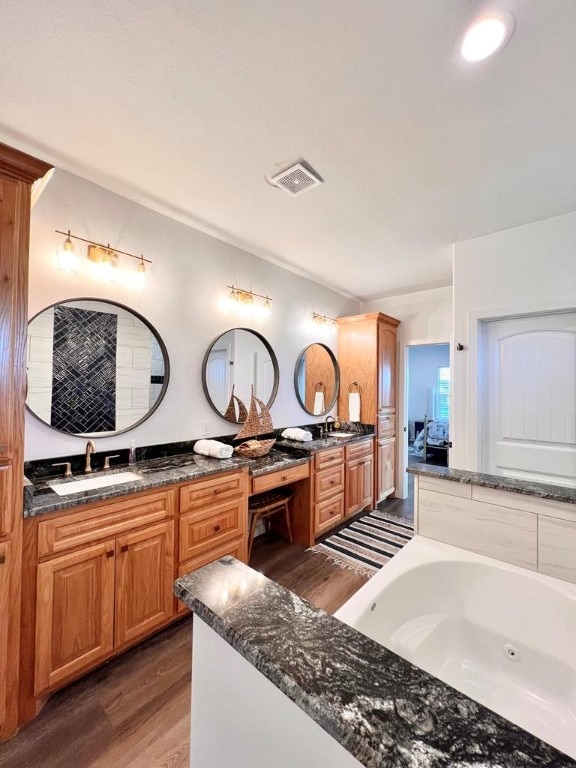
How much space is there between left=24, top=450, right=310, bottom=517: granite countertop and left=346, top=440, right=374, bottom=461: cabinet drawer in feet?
2.36

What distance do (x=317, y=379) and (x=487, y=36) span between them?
3.06 m

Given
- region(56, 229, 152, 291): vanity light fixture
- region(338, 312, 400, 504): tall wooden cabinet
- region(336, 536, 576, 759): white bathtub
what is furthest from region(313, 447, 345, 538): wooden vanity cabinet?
region(56, 229, 152, 291): vanity light fixture

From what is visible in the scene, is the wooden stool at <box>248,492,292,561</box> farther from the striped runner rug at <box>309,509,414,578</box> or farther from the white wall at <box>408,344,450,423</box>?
the white wall at <box>408,344,450,423</box>

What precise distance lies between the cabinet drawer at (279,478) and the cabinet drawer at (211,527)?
0.19m

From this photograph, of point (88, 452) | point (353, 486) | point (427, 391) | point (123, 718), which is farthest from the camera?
point (427, 391)

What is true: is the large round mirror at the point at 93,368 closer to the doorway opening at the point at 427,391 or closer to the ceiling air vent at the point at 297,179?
the ceiling air vent at the point at 297,179

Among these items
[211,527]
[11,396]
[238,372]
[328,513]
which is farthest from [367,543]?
[11,396]

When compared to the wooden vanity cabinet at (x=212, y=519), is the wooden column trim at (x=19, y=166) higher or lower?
higher

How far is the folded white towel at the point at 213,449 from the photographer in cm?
241

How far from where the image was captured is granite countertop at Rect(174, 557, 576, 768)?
47 centimetres

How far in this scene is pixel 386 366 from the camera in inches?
162

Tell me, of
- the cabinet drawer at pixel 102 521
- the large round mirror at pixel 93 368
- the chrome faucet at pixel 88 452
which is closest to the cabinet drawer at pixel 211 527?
the cabinet drawer at pixel 102 521

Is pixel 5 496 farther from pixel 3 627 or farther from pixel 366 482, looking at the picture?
pixel 366 482

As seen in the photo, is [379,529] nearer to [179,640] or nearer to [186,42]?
[179,640]
